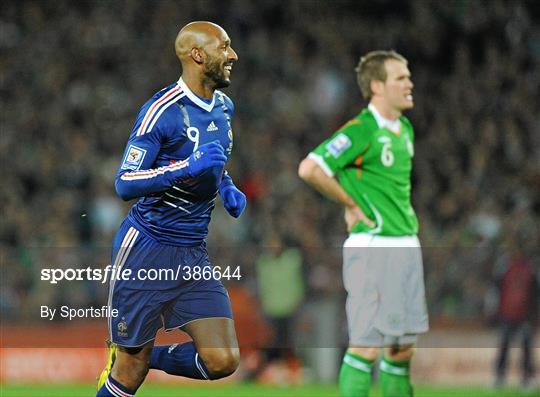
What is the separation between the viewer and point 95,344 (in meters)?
11.7

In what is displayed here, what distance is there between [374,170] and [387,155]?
117mm

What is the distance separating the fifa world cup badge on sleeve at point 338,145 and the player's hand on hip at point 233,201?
3.77ft

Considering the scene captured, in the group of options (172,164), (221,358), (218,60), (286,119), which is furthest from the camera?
(286,119)

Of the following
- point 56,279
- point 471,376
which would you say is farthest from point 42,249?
Answer: point 471,376

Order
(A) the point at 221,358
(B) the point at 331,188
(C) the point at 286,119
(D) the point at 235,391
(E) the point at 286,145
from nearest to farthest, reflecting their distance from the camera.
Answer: (A) the point at 221,358
(B) the point at 331,188
(D) the point at 235,391
(E) the point at 286,145
(C) the point at 286,119

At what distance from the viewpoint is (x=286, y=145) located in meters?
14.2

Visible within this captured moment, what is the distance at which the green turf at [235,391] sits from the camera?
34.0ft

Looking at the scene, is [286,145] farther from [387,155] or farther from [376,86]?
[387,155]

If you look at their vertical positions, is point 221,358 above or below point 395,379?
above

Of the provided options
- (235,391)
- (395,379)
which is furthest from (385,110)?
(235,391)

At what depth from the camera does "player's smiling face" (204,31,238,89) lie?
6.00 metres

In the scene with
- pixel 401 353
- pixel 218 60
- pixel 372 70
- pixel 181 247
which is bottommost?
pixel 401 353

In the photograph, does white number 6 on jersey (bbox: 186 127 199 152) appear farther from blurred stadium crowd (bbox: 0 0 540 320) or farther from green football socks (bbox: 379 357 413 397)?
blurred stadium crowd (bbox: 0 0 540 320)

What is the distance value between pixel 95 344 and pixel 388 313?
5.24m
